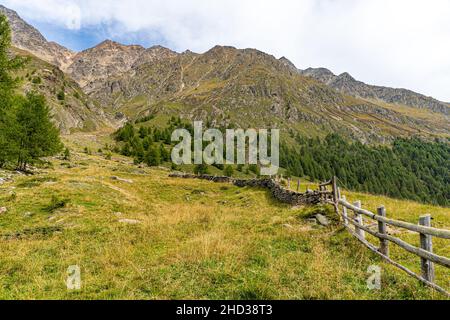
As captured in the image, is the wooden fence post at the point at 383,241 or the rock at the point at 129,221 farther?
the rock at the point at 129,221

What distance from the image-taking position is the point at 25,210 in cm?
1991

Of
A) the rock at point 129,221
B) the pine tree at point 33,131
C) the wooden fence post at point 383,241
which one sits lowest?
the rock at point 129,221

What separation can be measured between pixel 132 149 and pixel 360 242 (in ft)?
420

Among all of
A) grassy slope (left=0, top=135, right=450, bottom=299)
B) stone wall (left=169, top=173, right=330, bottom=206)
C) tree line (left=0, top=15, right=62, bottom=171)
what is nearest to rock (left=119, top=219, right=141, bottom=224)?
grassy slope (left=0, top=135, right=450, bottom=299)

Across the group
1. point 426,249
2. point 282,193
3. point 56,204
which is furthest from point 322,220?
point 56,204

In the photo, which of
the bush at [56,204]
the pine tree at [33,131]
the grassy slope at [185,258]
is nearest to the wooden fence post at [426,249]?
the grassy slope at [185,258]

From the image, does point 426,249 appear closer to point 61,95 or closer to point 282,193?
point 282,193

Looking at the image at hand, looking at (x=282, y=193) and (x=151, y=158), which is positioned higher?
(x=151, y=158)

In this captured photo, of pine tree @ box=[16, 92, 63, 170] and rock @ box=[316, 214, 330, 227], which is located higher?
pine tree @ box=[16, 92, 63, 170]

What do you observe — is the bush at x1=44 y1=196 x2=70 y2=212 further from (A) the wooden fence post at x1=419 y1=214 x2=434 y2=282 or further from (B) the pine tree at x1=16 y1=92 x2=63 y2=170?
(A) the wooden fence post at x1=419 y1=214 x2=434 y2=282

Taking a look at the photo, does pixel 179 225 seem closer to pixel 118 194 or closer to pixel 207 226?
pixel 207 226

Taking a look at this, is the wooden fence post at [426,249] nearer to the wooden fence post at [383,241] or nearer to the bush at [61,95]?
the wooden fence post at [383,241]

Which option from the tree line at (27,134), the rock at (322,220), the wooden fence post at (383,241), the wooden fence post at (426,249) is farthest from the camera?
the tree line at (27,134)
